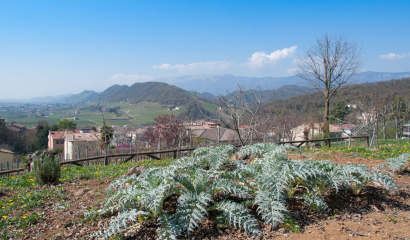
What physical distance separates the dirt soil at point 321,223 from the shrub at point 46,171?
176 cm

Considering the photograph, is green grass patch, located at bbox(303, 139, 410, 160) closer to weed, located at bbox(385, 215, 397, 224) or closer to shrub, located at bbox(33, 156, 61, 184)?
weed, located at bbox(385, 215, 397, 224)

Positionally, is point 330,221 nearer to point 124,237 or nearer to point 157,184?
point 157,184

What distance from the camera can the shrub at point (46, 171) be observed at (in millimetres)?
5434

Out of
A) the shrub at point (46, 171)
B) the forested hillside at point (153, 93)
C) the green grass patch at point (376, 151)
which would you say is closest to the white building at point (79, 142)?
the shrub at point (46, 171)

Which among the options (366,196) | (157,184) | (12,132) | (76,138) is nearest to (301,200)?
(366,196)

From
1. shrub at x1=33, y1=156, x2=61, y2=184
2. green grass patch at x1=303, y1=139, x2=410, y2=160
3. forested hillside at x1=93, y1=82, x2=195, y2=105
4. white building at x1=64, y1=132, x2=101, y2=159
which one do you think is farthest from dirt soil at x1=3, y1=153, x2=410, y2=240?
forested hillside at x1=93, y1=82, x2=195, y2=105

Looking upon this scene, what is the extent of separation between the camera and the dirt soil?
104 inches

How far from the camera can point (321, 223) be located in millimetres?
2850

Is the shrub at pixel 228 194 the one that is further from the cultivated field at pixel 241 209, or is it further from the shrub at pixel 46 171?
the shrub at pixel 46 171

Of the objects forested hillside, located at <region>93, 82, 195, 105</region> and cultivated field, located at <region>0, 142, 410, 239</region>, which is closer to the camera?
cultivated field, located at <region>0, 142, 410, 239</region>

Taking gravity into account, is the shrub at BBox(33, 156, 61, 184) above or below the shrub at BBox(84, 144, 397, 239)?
below

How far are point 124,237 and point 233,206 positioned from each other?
4.43 ft

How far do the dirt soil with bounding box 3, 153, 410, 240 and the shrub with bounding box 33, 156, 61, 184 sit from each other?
1756mm

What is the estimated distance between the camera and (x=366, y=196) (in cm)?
360
